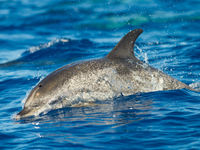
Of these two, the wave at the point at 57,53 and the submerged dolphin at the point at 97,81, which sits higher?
the wave at the point at 57,53

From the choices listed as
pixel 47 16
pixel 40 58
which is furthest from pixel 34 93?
pixel 47 16

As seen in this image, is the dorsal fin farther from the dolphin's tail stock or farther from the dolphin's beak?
the dolphin's beak

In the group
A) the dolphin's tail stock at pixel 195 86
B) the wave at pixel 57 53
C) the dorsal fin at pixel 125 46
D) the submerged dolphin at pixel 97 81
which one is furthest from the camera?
the wave at pixel 57 53

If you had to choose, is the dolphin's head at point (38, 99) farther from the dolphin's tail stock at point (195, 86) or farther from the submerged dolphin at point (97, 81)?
the dolphin's tail stock at point (195, 86)

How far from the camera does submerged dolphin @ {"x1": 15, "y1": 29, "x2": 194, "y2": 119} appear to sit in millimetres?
9570

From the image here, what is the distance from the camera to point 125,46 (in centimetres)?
1011

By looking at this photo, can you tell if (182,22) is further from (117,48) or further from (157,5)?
(117,48)

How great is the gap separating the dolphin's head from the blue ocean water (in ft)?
0.94

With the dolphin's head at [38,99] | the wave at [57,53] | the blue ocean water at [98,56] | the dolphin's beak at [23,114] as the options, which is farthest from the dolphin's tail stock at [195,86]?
the wave at [57,53]

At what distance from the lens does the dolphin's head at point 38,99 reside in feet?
30.6

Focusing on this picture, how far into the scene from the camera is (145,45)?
19141 mm

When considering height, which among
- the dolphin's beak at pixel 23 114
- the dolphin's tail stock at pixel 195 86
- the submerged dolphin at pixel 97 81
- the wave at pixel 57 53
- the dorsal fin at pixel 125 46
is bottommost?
the dolphin's beak at pixel 23 114

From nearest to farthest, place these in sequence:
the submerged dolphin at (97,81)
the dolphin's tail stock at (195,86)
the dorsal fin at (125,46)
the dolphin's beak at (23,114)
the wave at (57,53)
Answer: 1. the dolphin's beak at (23,114)
2. the submerged dolphin at (97,81)
3. the dorsal fin at (125,46)
4. the dolphin's tail stock at (195,86)
5. the wave at (57,53)

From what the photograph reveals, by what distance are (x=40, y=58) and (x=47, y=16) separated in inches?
536
